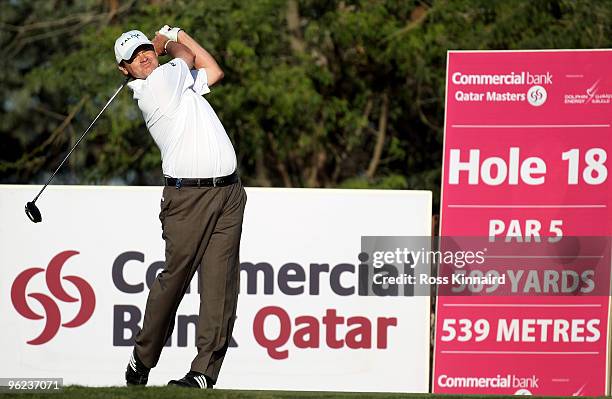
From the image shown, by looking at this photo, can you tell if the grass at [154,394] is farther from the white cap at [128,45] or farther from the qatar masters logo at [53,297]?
the qatar masters logo at [53,297]

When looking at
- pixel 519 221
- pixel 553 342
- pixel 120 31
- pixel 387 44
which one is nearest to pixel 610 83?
pixel 519 221

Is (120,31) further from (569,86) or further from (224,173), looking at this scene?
(224,173)

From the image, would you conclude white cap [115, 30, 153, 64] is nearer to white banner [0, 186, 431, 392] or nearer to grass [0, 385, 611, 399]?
grass [0, 385, 611, 399]

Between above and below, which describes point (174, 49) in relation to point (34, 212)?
above

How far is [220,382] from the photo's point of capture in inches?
332

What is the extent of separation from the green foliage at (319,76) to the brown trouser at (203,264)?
7100mm

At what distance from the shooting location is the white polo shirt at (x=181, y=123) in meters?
6.19

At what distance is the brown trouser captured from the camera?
6320mm

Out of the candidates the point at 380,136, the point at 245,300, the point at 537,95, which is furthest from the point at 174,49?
the point at 380,136

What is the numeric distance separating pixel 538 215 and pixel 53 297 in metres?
3.40

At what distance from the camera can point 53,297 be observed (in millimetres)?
8453

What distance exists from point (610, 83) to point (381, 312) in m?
2.22

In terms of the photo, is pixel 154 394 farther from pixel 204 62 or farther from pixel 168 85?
pixel 204 62

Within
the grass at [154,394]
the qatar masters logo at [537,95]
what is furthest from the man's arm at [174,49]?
the qatar masters logo at [537,95]
